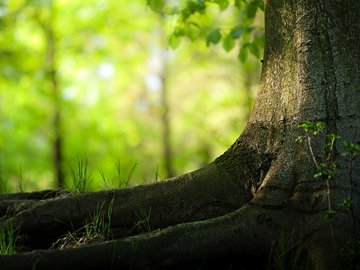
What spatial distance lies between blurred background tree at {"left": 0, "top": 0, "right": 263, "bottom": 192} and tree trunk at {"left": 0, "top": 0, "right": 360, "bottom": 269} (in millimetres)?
10984

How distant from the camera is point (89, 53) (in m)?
17.5

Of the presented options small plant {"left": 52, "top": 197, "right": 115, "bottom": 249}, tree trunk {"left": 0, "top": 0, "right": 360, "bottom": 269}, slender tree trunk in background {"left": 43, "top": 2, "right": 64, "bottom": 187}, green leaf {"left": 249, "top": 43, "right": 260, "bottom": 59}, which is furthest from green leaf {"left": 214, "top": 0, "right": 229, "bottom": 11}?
slender tree trunk in background {"left": 43, "top": 2, "right": 64, "bottom": 187}

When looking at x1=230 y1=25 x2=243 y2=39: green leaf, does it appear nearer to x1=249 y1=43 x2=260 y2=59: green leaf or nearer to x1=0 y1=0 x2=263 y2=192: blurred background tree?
x1=249 y1=43 x2=260 y2=59: green leaf

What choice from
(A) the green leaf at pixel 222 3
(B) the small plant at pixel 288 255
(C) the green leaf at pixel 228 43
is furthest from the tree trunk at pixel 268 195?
(C) the green leaf at pixel 228 43

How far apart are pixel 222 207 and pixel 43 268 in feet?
4.11

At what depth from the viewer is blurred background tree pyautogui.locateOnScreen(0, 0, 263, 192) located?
50.8 feet

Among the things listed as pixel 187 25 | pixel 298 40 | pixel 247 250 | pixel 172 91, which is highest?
pixel 172 91

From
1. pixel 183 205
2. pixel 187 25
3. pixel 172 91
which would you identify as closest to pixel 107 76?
pixel 172 91

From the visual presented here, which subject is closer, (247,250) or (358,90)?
(247,250)

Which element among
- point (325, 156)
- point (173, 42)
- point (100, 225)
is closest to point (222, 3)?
point (173, 42)

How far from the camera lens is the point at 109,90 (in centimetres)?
2127

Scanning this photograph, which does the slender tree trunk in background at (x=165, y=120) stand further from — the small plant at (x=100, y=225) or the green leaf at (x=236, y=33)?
the small plant at (x=100, y=225)

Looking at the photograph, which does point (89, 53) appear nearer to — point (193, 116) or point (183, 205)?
point (193, 116)

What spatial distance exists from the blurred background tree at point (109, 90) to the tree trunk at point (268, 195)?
10984mm
